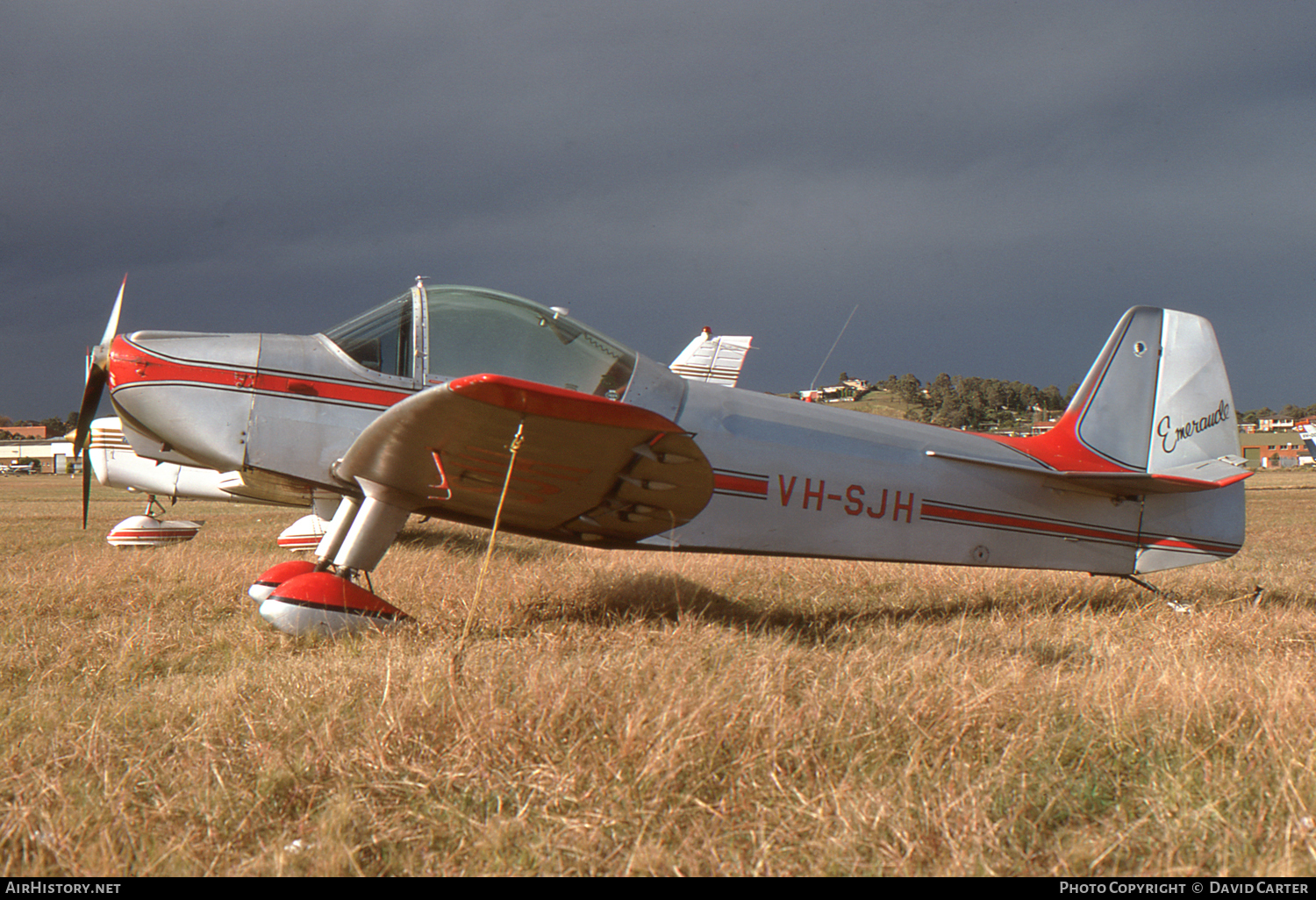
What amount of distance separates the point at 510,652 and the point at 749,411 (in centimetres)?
211

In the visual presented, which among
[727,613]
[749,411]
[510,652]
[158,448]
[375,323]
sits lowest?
[727,613]

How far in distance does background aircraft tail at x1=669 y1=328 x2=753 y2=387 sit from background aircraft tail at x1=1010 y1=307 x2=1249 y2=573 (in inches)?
355

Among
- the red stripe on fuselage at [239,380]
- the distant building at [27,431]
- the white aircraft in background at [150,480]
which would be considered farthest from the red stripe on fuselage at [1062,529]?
the distant building at [27,431]

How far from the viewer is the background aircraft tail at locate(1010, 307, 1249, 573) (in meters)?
5.31

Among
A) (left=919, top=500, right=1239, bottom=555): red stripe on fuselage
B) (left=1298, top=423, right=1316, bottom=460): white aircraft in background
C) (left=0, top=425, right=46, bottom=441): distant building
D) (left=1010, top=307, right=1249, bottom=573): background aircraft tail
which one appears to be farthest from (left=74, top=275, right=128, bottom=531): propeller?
(left=0, top=425, right=46, bottom=441): distant building

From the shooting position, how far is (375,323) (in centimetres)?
430

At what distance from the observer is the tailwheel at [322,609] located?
3842 mm

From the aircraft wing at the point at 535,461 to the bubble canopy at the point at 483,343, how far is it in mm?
567

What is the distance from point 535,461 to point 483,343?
85 centimetres

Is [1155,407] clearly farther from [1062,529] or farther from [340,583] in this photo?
[340,583]
